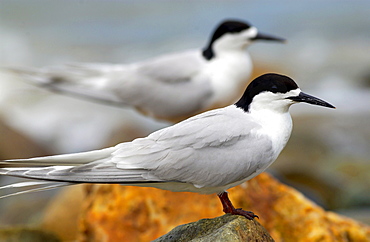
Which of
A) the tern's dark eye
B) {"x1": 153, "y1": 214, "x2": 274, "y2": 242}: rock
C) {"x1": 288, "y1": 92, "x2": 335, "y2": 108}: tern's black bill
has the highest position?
the tern's dark eye

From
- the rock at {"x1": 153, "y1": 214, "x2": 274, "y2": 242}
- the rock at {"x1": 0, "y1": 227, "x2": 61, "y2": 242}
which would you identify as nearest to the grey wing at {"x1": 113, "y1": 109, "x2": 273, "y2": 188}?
the rock at {"x1": 153, "y1": 214, "x2": 274, "y2": 242}

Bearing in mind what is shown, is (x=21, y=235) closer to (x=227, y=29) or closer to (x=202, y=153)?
(x=202, y=153)

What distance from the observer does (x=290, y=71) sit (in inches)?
701

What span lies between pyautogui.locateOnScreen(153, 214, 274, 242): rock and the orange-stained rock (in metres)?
1.35

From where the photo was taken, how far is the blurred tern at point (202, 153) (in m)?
3.71

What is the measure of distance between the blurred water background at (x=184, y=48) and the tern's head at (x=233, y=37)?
7.38ft

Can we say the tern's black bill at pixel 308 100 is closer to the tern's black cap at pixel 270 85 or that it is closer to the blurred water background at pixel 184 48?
the tern's black cap at pixel 270 85

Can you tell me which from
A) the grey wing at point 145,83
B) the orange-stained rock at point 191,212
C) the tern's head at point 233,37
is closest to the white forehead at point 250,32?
the tern's head at point 233,37

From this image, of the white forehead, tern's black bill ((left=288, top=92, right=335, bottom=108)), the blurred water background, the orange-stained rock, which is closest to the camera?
tern's black bill ((left=288, top=92, right=335, bottom=108))

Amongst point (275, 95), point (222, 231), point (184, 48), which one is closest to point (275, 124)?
point (275, 95)

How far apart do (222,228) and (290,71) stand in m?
14.6

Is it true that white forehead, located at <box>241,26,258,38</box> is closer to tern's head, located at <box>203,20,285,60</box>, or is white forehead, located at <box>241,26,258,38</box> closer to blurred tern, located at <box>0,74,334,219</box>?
tern's head, located at <box>203,20,285,60</box>

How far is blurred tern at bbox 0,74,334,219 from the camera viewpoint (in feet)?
12.2

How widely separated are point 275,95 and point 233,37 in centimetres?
417
